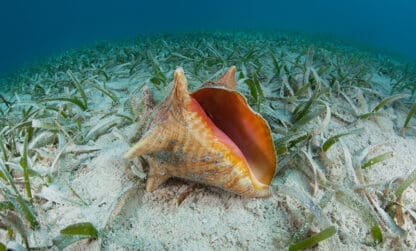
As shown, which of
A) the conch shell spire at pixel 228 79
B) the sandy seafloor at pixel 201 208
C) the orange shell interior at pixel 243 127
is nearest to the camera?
the sandy seafloor at pixel 201 208

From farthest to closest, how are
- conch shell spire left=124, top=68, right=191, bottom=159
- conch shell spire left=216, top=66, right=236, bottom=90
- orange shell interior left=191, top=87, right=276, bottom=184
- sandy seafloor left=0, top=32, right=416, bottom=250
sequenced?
conch shell spire left=216, top=66, right=236, bottom=90 < orange shell interior left=191, top=87, right=276, bottom=184 < sandy seafloor left=0, top=32, right=416, bottom=250 < conch shell spire left=124, top=68, right=191, bottom=159

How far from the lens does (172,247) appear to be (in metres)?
1.38

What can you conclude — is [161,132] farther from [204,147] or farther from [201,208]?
[201,208]

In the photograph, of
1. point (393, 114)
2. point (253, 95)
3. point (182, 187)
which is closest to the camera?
point (182, 187)

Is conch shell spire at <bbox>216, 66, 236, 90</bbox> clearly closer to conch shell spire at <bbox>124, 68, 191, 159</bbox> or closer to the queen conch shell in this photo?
the queen conch shell

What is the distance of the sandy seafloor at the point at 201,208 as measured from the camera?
141 centimetres

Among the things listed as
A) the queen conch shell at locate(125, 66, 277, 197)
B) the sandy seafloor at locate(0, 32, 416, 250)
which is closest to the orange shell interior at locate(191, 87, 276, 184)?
the queen conch shell at locate(125, 66, 277, 197)

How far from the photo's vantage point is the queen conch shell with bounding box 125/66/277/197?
1.32 metres

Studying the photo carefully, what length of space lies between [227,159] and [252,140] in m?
0.29

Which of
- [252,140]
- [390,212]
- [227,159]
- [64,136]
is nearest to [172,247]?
[227,159]

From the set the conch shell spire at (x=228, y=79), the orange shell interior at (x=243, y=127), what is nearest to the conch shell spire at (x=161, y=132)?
the orange shell interior at (x=243, y=127)

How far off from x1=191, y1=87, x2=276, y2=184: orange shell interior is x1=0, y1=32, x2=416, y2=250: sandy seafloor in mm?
161

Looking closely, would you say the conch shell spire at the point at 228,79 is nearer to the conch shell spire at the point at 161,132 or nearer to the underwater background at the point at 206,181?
the underwater background at the point at 206,181

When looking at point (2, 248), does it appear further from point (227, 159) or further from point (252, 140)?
point (252, 140)
